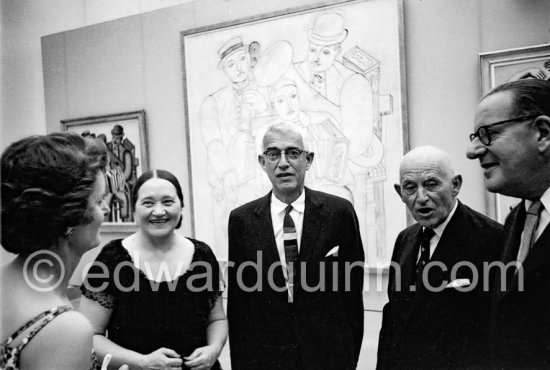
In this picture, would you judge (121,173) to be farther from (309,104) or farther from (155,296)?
(155,296)

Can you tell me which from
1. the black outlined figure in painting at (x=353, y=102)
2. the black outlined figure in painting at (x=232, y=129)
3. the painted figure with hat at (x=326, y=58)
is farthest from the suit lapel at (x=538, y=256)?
the black outlined figure in painting at (x=232, y=129)

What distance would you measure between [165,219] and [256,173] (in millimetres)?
1787

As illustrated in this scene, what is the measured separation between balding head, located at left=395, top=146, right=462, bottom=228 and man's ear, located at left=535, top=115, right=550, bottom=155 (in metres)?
0.72

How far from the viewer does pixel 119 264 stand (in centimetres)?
237

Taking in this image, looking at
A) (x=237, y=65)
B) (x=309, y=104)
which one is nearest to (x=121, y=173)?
(x=237, y=65)

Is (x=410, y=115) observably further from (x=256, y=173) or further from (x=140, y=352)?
(x=140, y=352)

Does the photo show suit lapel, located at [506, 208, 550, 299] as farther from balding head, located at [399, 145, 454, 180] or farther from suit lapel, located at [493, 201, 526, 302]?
balding head, located at [399, 145, 454, 180]

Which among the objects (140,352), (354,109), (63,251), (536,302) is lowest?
(140,352)

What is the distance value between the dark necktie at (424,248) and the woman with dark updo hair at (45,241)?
141 centimetres

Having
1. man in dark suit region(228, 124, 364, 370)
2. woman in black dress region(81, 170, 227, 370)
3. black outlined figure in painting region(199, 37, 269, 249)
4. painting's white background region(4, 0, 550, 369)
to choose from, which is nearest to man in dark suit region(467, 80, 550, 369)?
Answer: man in dark suit region(228, 124, 364, 370)

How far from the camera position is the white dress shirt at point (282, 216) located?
2.65 metres

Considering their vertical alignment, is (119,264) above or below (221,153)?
below

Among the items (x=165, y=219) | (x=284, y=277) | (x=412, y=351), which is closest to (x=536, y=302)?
(x=412, y=351)

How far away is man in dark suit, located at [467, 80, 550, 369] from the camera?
4.71 ft
